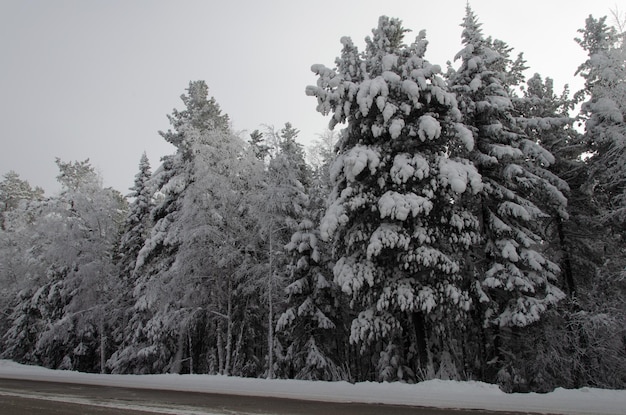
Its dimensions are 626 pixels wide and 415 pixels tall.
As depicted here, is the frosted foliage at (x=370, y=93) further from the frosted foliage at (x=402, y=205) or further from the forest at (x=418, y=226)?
the frosted foliage at (x=402, y=205)

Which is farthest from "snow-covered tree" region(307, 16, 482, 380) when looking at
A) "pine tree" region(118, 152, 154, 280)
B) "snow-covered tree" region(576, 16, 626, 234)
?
"pine tree" region(118, 152, 154, 280)

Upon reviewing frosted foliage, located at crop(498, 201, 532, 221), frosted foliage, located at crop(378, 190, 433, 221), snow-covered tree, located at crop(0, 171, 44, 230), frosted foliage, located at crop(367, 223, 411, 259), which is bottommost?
frosted foliage, located at crop(367, 223, 411, 259)

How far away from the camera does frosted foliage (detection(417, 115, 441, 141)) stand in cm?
1308

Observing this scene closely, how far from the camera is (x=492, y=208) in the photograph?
53.0 feet

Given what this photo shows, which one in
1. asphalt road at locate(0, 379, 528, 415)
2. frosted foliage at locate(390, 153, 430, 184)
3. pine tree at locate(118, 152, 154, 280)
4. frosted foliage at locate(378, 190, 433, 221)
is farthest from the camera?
pine tree at locate(118, 152, 154, 280)

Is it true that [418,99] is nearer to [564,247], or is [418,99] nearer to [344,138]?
[344,138]

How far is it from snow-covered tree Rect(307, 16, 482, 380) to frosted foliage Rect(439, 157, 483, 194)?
0.10 feet

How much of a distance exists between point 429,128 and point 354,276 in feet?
17.1

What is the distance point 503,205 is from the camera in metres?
15.5

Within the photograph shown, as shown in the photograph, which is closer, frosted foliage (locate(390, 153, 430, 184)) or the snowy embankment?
the snowy embankment

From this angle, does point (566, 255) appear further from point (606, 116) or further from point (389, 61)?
point (389, 61)

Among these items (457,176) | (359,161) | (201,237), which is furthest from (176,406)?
(201,237)

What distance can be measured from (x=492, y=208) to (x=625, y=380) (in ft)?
27.3

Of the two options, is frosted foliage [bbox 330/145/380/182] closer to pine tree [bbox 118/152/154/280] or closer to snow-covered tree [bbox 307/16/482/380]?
snow-covered tree [bbox 307/16/482/380]
